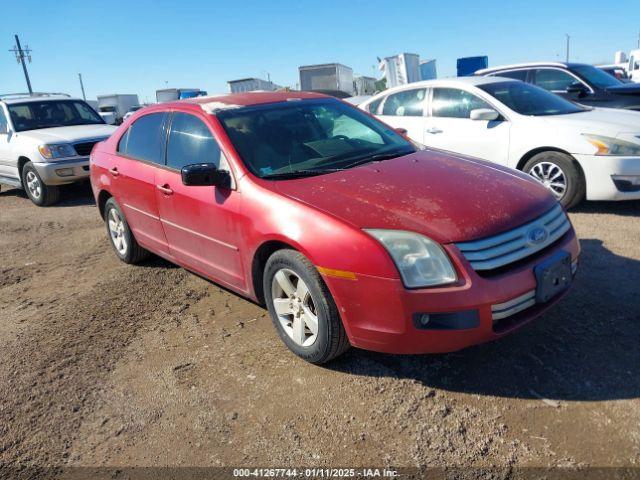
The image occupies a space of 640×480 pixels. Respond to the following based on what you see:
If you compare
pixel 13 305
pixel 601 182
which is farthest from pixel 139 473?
pixel 601 182

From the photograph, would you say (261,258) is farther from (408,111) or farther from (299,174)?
(408,111)

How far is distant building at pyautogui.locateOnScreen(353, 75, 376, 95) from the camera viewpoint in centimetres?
2912

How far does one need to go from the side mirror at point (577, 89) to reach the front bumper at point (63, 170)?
311 inches

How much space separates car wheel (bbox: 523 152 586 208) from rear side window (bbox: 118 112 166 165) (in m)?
3.99

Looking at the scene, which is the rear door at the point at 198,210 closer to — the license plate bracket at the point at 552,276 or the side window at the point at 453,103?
the license plate bracket at the point at 552,276

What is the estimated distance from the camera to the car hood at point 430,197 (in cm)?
267

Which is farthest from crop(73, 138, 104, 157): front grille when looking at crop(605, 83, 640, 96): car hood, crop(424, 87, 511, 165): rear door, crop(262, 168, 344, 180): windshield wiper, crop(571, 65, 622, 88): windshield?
crop(605, 83, 640, 96): car hood

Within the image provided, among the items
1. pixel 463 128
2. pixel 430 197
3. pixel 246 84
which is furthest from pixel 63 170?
pixel 246 84

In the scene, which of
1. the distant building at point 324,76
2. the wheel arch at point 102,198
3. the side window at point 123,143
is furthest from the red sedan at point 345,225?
the distant building at point 324,76

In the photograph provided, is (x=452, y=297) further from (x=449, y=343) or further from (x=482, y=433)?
(x=482, y=433)

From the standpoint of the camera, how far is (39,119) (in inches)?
372

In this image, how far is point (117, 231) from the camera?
5.19 m

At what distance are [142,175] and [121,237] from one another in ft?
3.67

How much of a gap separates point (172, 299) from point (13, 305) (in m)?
1.49
